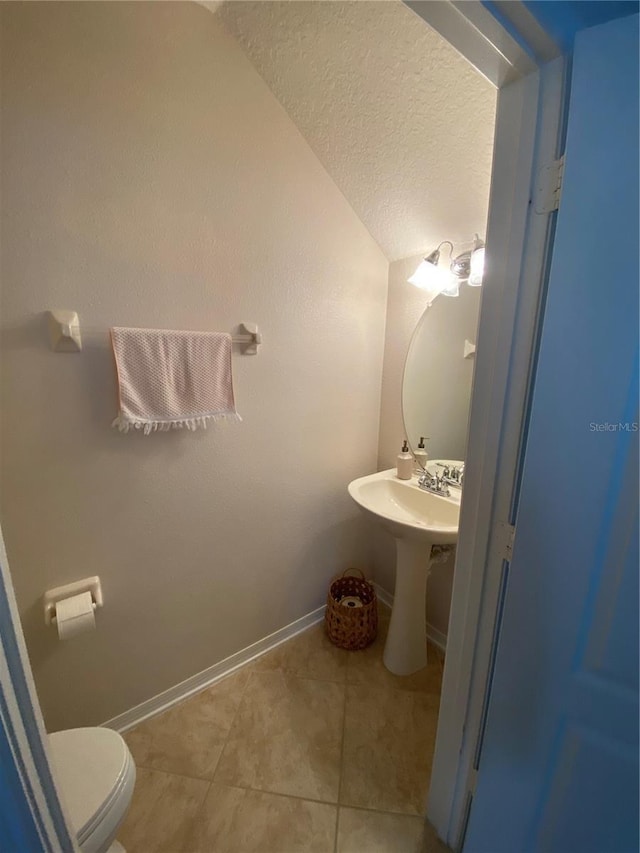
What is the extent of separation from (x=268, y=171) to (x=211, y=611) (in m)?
1.82

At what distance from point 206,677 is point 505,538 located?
1.46 m

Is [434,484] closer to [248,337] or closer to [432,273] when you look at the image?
[432,273]

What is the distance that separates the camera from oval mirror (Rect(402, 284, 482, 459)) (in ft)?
4.72

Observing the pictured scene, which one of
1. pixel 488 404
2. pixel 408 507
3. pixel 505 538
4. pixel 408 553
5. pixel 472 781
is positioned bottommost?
pixel 472 781

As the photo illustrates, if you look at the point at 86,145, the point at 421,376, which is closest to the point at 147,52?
the point at 86,145

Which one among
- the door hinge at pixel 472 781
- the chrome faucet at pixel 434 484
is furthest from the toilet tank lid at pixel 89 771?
the chrome faucet at pixel 434 484

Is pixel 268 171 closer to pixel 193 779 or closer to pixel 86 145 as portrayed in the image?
pixel 86 145

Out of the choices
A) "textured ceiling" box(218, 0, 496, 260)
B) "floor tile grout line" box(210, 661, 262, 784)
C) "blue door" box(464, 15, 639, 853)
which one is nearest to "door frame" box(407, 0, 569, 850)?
"blue door" box(464, 15, 639, 853)

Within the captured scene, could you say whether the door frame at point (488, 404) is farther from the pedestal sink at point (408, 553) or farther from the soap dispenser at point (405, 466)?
the soap dispenser at point (405, 466)

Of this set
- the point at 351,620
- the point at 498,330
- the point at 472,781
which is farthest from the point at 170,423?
the point at 472,781

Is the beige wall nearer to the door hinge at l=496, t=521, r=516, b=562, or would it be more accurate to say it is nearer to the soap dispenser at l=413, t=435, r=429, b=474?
the soap dispenser at l=413, t=435, r=429, b=474

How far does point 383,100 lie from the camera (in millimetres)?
1059

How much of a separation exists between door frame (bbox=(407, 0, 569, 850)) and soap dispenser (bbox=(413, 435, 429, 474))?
2.66 feet

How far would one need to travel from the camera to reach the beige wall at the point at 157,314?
91 centimetres
